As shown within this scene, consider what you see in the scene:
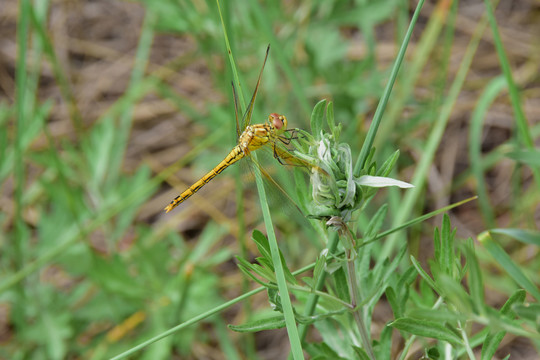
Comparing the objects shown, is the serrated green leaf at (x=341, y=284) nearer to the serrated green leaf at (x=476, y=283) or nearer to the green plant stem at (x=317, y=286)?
the green plant stem at (x=317, y=286)

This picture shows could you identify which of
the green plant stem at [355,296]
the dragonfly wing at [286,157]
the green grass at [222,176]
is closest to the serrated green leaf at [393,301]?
the green plant stem at [355,296]

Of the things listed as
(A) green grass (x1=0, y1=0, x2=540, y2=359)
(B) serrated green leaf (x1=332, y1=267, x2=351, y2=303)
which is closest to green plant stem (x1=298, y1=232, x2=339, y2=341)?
(B) serrated green leaf (x1=332, y1=267, x2=351, y2=303)

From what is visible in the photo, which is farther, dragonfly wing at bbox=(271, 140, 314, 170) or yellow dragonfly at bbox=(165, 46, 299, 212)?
Answer: yellow dragonfly at bbox=(165, 46, 299, 212)

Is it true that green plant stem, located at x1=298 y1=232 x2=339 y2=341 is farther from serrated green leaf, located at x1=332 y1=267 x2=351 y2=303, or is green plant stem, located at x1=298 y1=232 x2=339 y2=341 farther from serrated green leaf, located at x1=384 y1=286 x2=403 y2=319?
serrated green leaf, located at x1=384 y1=286 x2=403 y2=319

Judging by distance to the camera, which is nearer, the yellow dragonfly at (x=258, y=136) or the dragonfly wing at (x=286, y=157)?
the dragonfly wing at (x=286, y=157)

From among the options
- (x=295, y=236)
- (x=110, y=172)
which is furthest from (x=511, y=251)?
(x=110, y=172)

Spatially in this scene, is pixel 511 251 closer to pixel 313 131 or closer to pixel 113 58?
pixel 313 131

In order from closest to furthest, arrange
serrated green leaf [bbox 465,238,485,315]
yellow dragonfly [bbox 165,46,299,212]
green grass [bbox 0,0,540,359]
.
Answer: serrated green leaf [bbox 465,238,485,315]
yellow dragonfly [bbox 165,46,299,212]
green grass [bbox 0,0,540,359]

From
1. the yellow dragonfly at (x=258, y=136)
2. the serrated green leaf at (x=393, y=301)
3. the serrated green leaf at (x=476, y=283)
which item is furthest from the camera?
the yellow dragonfly at (x=258, y=136)
